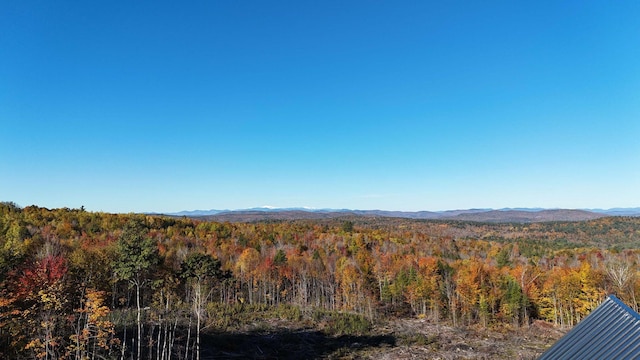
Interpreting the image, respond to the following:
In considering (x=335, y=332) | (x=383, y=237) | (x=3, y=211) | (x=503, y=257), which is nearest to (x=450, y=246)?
(x=383, y=237)

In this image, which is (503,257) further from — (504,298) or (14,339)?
(14,339)

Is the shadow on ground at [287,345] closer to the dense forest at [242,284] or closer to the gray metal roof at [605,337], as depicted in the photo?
the dense forest at [242,284]

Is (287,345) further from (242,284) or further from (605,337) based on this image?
(242,284)

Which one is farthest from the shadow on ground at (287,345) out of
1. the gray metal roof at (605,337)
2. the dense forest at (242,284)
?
the gray metal roof at (605,337)

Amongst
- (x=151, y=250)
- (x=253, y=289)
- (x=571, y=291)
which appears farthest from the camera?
(x=253, y=289)

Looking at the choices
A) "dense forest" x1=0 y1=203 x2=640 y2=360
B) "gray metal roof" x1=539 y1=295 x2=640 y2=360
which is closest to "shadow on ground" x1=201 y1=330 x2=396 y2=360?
"dense forest" x1=0 y1=203 x2=640 y2=360

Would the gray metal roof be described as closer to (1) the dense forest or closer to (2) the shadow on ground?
(1) the dense forest

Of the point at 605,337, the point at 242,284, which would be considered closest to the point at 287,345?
the point at 605,337
